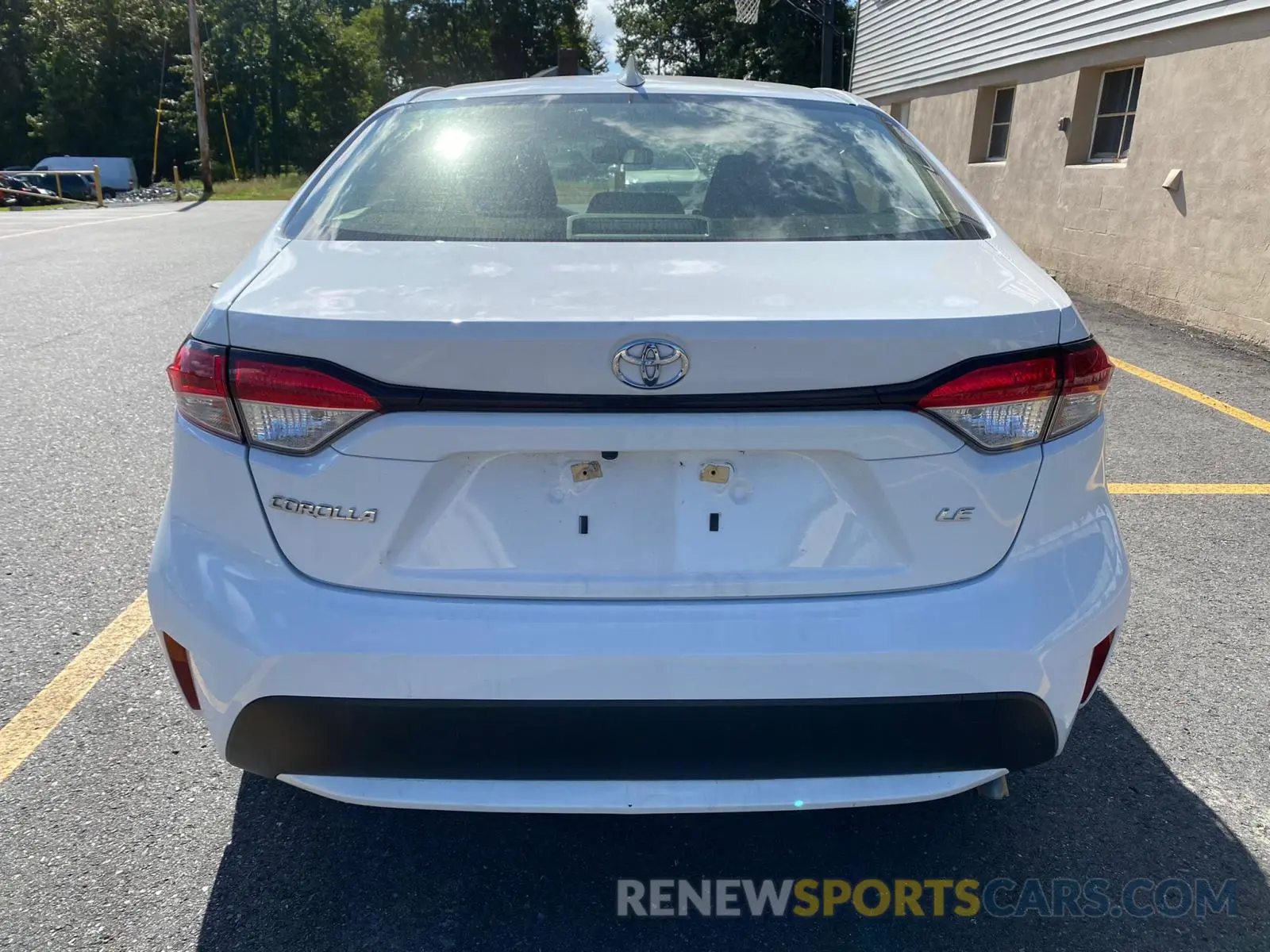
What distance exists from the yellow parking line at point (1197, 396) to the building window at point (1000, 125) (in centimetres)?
735

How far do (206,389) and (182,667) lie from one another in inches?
21.5

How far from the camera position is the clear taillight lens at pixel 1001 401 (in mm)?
1684

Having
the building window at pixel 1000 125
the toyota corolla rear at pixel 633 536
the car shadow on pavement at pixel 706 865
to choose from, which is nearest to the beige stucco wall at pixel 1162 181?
the building window at pixel 1000 125

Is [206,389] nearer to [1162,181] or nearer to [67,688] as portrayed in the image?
[67,688]

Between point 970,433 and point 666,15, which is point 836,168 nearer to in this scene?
point 970,433

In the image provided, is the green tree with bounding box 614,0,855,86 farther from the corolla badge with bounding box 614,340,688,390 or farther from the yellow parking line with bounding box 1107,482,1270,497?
the corolla badge with bounding box 614,340,688,390

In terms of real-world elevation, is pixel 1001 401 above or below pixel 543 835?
above

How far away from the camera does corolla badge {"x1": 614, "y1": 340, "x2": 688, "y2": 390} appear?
1622 millimetres

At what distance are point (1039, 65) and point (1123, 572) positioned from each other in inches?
454

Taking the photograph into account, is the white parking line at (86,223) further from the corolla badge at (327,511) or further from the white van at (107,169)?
the corolla badge at (327,511)

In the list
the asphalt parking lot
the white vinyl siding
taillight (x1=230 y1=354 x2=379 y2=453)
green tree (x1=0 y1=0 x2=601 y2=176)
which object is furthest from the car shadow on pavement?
green tree (x1=0 y1=0 x2=601 y2=176)

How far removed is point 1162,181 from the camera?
8.87 meters

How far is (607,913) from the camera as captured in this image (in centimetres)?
205

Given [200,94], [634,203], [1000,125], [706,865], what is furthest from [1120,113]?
[200,94]
